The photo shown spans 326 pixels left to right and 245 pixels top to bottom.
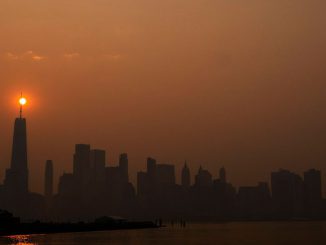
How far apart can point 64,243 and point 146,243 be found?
621 inches

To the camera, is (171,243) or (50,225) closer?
(171,243)

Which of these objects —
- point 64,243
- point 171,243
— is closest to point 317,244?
point 171,243

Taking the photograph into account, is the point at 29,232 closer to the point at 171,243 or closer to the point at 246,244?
the point at 171,243

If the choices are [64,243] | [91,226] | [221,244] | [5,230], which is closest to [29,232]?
[5,230]

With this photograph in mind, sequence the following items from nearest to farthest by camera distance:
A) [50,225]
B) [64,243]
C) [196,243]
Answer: [64,243]
[196,243]
[50,225]

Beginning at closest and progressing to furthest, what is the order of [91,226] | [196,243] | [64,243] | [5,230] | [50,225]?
[64,243] → [196,243] → [5,230] → [50,225] → [91,226]

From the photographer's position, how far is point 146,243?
118875 millimetres

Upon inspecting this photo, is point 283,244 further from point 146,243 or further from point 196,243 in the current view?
point 146,243

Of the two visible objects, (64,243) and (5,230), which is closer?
(64,243)

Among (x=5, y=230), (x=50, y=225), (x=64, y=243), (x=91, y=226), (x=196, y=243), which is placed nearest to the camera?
(x=64, y=243)

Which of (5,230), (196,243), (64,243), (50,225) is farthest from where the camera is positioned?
(50,225)

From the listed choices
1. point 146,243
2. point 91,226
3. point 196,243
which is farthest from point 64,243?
point 91,226

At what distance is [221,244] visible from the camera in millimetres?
117500

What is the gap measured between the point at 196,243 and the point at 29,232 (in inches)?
2169
